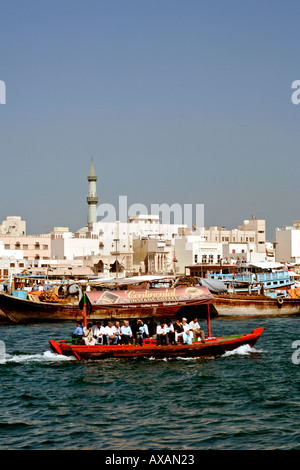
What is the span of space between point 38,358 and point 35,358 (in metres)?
0.15

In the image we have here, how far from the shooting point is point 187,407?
808 inches

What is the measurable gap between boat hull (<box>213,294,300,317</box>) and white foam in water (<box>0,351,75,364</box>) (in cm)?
2063

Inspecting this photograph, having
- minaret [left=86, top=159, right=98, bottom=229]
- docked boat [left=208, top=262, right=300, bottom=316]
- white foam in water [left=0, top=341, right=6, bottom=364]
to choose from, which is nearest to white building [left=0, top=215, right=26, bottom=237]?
minaret [left=86, top=159, right=98, bottom=229]

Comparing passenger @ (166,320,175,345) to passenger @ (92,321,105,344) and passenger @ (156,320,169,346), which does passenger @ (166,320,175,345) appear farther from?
passenger @ (92,321,105,344)

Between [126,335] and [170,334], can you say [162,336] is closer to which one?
[170,334]

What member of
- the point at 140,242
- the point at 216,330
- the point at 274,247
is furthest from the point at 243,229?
the point at 216,330

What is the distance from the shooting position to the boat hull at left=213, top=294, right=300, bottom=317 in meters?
48.1

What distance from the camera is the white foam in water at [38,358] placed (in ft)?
91.0

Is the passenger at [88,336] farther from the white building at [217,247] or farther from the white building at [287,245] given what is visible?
the white building at [287,245]

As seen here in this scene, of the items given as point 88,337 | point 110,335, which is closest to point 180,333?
point 110,335

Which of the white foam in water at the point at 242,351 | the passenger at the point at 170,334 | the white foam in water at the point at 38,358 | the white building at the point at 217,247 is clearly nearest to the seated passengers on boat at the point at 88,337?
the white foam in water at the point at 38,358

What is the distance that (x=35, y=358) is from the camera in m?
28.7

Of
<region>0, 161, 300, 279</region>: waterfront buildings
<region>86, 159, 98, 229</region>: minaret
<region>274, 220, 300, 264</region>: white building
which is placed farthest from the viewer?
<region>86, 159, 98, 229</region>: minaret

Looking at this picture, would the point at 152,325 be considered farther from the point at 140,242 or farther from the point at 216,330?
the point at 140,242
